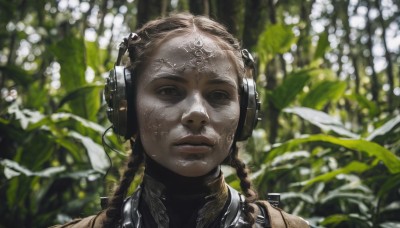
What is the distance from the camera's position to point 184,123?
1.21 meters

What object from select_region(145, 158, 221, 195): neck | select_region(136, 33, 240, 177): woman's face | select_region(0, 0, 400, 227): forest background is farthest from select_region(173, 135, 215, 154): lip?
select_region(0, 0, 400, 227): forest background

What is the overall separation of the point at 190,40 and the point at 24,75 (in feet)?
6.84

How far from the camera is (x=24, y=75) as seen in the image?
3076 millimetres

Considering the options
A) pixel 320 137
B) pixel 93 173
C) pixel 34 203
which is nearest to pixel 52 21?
pixel 34 203

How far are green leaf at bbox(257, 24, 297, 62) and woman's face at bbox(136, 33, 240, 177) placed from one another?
5.02 feet

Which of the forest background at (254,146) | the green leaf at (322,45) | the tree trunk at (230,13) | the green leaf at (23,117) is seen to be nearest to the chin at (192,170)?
the forest background at (254,146)

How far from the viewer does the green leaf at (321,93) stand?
2.73m

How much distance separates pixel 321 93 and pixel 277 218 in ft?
5.10

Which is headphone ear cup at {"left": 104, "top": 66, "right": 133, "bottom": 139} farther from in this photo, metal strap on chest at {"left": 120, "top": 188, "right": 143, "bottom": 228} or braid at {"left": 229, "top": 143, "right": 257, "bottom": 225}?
braid at {"left": 229, "top": 143, "right": 257, "bottom": 225}

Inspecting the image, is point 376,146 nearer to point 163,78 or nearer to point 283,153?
point 283,153

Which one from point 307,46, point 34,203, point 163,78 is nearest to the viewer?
point 163,78

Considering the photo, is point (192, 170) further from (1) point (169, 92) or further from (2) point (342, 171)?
(2) point (342, 171)

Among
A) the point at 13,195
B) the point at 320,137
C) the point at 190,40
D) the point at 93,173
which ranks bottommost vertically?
the point at 13,195

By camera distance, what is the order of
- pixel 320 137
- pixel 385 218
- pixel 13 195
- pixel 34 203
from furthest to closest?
pixel 34 203, pixel 13 195, pixel 385 218, pixel 320 137
